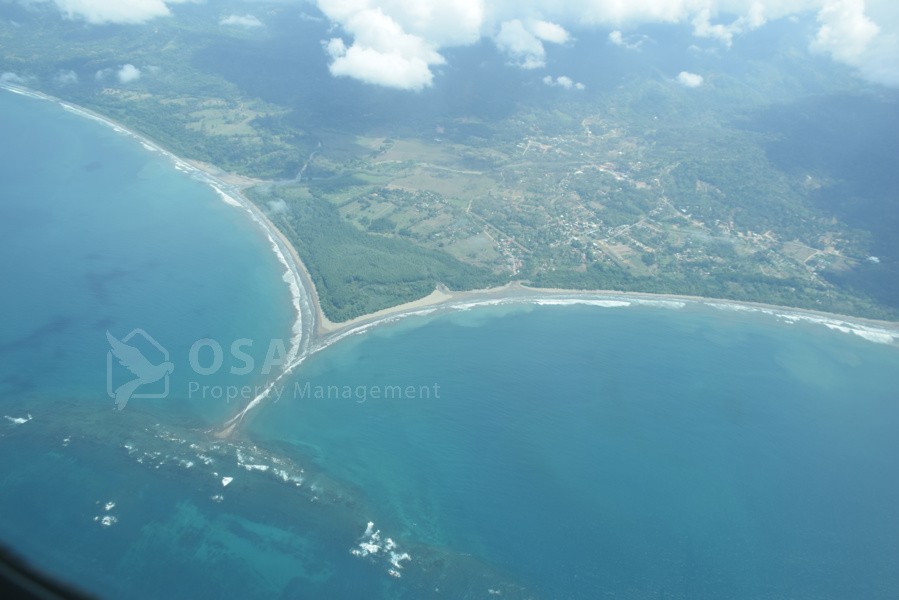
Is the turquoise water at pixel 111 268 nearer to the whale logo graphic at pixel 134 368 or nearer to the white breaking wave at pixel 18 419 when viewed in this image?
the whale logo graphic at pixel 134 368

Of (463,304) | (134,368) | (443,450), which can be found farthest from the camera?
(463,304)

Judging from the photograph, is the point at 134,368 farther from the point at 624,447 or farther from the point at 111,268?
the point at 624,447

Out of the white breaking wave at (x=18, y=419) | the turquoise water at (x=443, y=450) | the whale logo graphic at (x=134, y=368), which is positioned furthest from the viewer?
the whale logo graphic at (x=134, y=368)

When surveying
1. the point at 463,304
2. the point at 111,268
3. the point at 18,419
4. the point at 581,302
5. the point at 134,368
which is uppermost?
the point at 581,302

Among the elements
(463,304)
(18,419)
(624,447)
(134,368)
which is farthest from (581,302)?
(18,419)

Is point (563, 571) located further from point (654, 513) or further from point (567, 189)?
point (567, 189)

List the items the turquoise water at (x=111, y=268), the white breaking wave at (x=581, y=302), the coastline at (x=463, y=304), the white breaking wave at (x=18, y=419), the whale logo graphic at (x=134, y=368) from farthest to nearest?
the white breaking wave at (x=581, y=302) → the coastline at (x=463, y=304) → the turquoise water at (x=111, y=268) → the whale logo graphic at (x=134, y=368) → the white breaking wave at (x=18, y=419)

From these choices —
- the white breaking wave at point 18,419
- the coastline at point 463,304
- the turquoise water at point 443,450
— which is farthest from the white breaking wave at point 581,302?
the white breaking wave at point 18,419

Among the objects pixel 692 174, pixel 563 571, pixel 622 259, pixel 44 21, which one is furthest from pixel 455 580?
pixel 44 21
